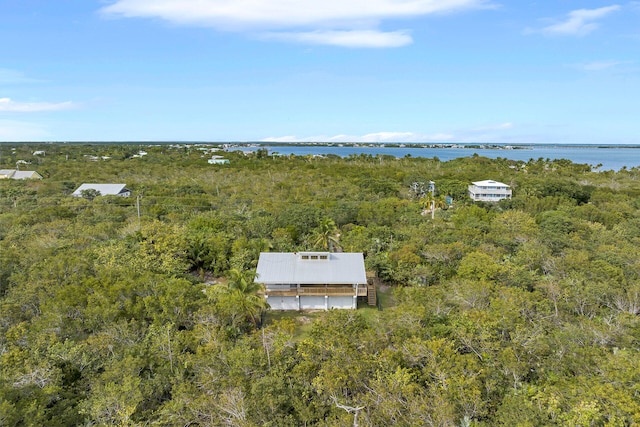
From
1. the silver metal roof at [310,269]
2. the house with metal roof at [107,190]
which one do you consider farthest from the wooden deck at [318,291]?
the house with metal roof at [107,190]

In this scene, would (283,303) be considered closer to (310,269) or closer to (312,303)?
(312,303)

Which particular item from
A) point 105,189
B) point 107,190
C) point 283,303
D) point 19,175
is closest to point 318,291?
point 283,303

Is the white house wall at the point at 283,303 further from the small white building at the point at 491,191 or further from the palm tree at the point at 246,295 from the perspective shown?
the small white building at the point at 491,191

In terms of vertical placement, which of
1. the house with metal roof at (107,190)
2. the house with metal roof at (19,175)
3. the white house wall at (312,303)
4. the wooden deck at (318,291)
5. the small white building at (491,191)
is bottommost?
the white house wall at (312,303)

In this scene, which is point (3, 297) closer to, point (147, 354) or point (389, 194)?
point (147, 354)

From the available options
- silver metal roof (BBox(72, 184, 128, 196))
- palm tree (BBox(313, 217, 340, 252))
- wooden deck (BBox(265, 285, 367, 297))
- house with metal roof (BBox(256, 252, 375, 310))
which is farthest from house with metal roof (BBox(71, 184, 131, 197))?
wooden deck (BBox(265, 285, 367, 297))

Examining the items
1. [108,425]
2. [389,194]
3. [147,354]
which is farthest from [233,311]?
[389,194]
